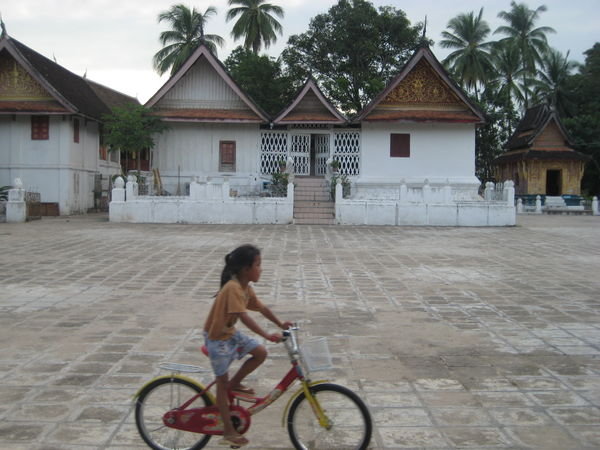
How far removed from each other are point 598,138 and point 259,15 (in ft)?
75.9

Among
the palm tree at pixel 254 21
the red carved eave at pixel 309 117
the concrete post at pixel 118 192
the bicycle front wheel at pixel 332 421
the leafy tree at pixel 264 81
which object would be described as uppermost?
the palm tree at pixel 254 21

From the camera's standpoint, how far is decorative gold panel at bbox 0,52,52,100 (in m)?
24.2

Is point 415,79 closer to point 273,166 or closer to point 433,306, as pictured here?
point 273,166

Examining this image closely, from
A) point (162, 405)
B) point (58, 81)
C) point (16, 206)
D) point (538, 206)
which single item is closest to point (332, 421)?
point (162, 405)

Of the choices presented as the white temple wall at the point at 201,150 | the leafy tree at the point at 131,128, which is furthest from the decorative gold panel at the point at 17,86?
the white temple wall at the point at 201,150

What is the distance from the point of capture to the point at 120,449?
375 cm

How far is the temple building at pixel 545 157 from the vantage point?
3769 centimetres

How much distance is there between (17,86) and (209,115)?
7.46m

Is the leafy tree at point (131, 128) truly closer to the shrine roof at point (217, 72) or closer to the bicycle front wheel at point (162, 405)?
the shrine roof at point (217, 72)

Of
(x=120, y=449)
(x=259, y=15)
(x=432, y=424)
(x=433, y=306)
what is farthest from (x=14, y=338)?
(x=259, y=15)

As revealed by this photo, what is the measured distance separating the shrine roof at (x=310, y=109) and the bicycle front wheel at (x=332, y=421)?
71.8 feet

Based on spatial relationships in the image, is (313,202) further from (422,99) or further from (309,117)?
(422,99)

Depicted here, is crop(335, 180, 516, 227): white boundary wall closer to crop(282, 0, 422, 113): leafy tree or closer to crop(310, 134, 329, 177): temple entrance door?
crop(310, 134, 329, 177): temple entrance door

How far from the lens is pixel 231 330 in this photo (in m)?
3.63
